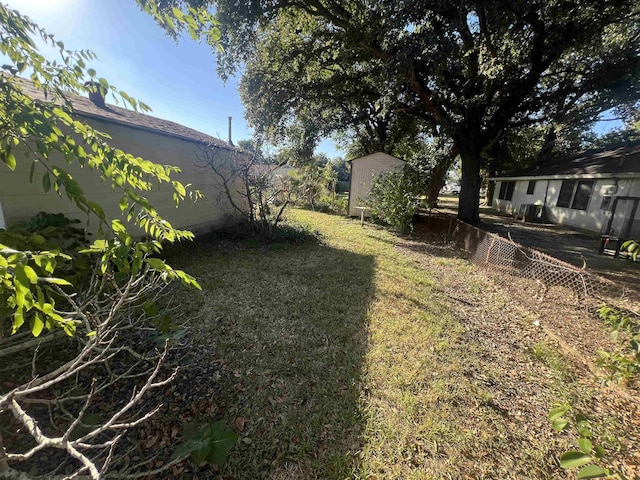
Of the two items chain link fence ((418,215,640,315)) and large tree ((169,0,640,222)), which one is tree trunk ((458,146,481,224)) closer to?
large tree ((169,0,640,222))

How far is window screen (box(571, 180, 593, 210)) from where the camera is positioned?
37.7ft

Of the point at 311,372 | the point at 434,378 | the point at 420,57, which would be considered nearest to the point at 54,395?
the point at 311,372

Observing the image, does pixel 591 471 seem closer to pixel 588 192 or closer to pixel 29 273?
pixel 29 273

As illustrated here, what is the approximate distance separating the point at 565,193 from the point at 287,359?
52.4ft

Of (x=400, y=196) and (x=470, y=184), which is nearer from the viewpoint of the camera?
(x=400, y=196)

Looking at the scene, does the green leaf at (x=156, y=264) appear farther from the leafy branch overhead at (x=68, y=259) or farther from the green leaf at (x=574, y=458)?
the green leaf at (x=574, y=458)

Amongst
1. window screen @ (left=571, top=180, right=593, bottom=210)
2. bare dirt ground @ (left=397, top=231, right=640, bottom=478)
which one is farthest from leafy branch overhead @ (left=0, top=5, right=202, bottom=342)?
window screen @ (left=571, top=180, right=593, bottom=210)

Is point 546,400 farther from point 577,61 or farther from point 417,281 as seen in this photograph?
point 577,61

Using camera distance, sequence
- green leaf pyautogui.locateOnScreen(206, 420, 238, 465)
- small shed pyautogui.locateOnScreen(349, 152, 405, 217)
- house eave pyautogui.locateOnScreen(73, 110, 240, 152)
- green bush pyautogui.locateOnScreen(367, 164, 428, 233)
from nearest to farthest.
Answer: green leaf pyautogui.locateOnScreen(206, 420, 238, 465), house eave pyautogui.locateOnScreen(73, 110, 240, 152), green bush pyautogui.locateOnScreen(367, 164, 428, 233), small shed pyautogui.locateOnScreen(349, 152, 405, 217)

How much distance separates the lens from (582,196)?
464 inches

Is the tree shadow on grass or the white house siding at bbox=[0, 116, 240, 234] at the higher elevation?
the white house siding at bbox=[0, 116, 240, 234]

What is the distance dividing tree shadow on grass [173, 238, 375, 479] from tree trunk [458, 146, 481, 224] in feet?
26.3

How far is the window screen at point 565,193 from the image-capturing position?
40.6ft

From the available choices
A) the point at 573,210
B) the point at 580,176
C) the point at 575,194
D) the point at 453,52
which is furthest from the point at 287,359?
the point at 575,194
